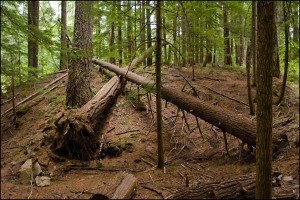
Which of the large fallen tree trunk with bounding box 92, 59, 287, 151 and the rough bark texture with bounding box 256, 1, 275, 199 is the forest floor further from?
the rough bark texture with bounding box 256, 1, 275, 199

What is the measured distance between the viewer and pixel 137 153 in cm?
789

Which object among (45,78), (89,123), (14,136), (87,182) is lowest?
(87,182)

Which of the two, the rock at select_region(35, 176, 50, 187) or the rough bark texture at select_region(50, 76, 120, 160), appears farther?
the rough bark texture at select_region(50, 76, 120, 160)

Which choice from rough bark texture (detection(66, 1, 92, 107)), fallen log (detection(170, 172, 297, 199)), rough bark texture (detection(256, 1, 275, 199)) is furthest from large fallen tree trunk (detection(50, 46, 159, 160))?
rough bark texture (detection(256, 1, 275, 199))

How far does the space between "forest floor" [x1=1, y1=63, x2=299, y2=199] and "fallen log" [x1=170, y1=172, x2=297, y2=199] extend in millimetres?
280

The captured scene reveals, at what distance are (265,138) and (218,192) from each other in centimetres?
140

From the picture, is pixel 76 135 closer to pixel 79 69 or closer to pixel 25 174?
pixel 25 174

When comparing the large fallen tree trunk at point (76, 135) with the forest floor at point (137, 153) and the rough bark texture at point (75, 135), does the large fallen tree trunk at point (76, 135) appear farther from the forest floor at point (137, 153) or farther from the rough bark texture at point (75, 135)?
the forest floor at point (137, 153)

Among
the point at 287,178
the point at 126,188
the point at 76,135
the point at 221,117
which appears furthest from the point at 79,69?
the point at 287,178

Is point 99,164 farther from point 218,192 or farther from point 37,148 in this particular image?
point 218,192

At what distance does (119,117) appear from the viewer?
9.74 m

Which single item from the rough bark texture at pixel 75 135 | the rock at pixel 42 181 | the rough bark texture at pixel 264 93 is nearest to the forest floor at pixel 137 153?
the rock at pixel 42 181

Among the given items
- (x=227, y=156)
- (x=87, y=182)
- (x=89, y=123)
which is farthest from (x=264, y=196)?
(x=89, y=123)

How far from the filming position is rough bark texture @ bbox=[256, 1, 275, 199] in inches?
161
